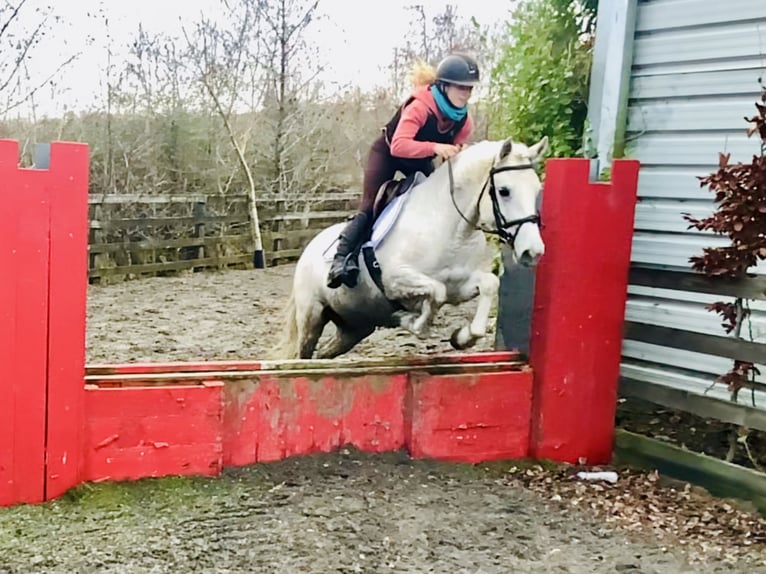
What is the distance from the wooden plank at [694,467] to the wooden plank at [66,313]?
259 cm

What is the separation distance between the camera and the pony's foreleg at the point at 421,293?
13.9 ft

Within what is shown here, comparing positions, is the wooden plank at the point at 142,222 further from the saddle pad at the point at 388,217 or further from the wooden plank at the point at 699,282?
the wooden plank at the point at 699,282

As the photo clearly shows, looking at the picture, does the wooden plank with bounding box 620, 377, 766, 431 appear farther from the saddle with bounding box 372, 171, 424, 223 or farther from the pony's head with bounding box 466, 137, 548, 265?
the saddle with bounding box 372, 171, 424, 223

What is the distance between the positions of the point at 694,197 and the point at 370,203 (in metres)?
1.83

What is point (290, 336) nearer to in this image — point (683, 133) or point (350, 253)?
point (350, 253)

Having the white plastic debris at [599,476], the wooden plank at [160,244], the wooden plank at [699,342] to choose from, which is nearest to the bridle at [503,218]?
the wooden plank at [699,342]

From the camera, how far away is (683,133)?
5.08 metres

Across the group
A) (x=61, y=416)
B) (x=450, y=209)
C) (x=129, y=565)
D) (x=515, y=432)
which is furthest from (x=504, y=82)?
(x=129, y=565)

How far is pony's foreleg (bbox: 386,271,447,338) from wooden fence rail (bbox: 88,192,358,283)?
7.01m

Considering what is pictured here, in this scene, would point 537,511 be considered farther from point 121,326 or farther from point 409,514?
point 121,326

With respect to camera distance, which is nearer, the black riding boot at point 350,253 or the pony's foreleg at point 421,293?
the pony's foreleg at point 421,293

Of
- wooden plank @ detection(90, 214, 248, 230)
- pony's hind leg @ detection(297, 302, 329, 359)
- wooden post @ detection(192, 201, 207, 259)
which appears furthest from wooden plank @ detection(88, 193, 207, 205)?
pony's hind leg @ detection(297, 302, 329, 359)

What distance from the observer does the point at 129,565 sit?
299 cm

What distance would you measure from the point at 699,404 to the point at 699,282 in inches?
22.0
